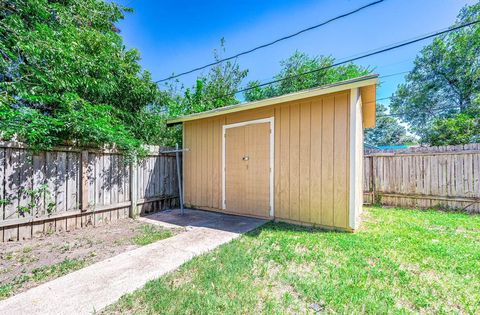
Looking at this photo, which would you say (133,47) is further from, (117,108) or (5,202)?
(5,202)

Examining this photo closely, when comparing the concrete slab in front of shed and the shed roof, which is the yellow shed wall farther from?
the concrete slab in front of shed

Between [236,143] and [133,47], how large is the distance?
14.7ft

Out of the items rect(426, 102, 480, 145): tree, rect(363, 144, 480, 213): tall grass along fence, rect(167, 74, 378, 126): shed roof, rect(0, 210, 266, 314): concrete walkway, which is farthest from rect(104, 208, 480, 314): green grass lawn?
rect(426, 102, 480, 145): tree

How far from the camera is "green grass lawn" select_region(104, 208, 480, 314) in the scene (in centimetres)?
175

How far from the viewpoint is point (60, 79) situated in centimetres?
379

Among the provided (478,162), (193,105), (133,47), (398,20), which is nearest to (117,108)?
(133,47)

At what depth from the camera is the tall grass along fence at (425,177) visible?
4.84 m

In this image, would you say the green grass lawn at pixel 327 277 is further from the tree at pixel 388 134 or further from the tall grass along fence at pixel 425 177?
the tree at pixel 388 134

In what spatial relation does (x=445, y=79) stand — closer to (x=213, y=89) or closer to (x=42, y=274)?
(x=213, y=89)

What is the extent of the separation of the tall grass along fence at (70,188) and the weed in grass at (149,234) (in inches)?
39.8

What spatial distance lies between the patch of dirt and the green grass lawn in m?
1.13

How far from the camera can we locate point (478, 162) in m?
4.75

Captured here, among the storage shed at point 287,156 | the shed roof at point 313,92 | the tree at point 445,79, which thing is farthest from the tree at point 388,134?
the shed roof at point 313,92

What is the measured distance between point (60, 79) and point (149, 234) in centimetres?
313
